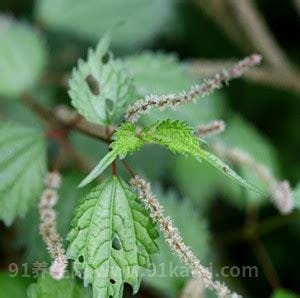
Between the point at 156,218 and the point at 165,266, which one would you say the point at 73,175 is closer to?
the point at 165,266

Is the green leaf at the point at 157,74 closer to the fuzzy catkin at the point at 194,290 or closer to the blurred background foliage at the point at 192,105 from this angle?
the blurred background foliage at the point at 192,105

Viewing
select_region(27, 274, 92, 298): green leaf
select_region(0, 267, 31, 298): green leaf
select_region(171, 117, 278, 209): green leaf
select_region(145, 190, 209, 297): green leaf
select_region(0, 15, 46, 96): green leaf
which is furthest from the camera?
select_region(171, 117, 278, 209): green leaf

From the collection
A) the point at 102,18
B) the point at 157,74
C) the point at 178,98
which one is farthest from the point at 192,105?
the point at 178,98

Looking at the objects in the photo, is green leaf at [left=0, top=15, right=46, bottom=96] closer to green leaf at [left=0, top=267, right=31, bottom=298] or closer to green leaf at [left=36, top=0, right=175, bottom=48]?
green leaf at [left=36, top=0, right=175, bottom=48]

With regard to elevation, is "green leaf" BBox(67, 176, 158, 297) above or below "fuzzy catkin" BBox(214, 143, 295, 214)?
below

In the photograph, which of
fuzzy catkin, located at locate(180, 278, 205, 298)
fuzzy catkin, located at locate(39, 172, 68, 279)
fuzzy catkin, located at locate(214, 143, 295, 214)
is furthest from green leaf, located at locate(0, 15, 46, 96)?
fuzzy catkin, located at locate(180, 278, 205, 298)

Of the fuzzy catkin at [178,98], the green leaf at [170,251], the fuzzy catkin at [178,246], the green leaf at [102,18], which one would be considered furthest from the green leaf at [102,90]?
the green leaf at [102,18]

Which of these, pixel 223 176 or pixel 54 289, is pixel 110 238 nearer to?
pixel 54 289
